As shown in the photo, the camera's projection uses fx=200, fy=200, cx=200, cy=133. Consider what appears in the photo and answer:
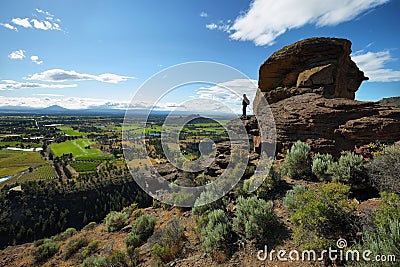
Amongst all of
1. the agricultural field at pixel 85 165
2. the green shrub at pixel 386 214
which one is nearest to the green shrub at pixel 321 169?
the green shrub at pixel 386 214

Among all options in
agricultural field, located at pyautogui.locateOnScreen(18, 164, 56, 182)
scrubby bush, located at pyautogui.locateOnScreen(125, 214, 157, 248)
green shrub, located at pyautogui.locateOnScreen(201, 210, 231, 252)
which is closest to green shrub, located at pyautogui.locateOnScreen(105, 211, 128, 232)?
scrubby bush, located at pyautogui.locateOnScreen(125, 214, 157, 248)

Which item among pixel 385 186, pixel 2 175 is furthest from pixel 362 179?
pixel 2 175

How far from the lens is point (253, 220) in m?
5.88

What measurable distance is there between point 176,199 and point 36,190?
2560 inches

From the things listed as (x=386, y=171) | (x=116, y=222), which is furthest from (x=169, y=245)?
(x=386, y=171)

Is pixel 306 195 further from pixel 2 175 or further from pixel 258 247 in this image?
pixel 2 175

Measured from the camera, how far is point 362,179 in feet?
21.5

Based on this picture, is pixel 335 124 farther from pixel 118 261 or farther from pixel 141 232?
pixel 118 261

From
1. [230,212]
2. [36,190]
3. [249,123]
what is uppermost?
[249,123]

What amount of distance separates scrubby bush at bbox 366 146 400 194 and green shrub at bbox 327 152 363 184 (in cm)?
30

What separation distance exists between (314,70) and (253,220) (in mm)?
10938

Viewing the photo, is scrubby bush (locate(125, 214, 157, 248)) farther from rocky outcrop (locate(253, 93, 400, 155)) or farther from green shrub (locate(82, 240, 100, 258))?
rocky outcrop (locate(253, 93, 400, 155))

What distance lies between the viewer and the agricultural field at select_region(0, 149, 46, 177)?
263 ft

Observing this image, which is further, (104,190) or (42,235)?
(104,190)
